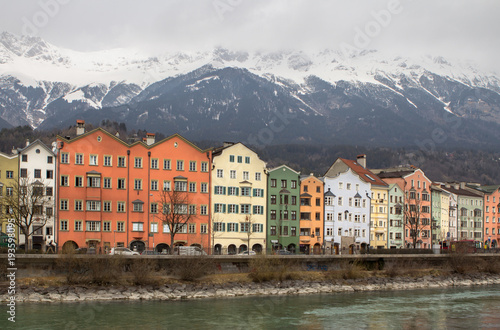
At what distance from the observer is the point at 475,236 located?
451 ft

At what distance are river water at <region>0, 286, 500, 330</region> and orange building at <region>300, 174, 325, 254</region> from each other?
30.3m

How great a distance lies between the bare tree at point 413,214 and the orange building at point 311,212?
688 inches

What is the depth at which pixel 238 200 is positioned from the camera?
94.5m

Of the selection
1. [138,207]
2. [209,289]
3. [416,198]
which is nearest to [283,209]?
[138,207]

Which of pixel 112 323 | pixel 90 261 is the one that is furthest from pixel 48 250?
pixel 112 323

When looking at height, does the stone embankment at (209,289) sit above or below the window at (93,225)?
below

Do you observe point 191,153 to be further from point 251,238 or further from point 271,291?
point 271,291

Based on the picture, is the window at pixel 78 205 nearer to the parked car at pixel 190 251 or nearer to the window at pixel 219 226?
the parked car at pixel 190 251

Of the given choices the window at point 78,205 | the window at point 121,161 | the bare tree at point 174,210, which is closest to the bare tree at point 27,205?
the window at point 78,205

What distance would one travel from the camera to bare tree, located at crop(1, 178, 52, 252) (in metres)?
74.3

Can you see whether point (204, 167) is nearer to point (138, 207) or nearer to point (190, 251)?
point (138, 207)

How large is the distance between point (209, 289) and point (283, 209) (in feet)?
106

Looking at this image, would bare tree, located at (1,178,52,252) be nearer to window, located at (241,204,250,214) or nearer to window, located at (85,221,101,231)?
window, located at (85,221,101,231)

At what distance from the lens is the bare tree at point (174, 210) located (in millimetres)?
83350
